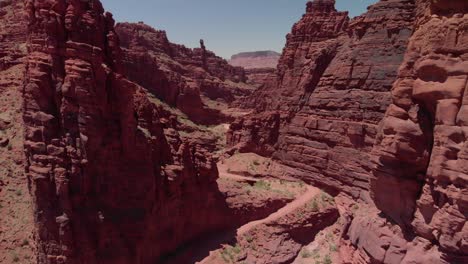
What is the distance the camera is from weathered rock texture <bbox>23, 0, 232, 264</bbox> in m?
18.3

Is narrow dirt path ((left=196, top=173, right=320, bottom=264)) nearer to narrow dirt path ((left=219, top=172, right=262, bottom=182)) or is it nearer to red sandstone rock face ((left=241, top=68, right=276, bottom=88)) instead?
narrow dirt path ((left=219, top=172, right=262, bottom=182))

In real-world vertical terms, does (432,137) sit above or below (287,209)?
above

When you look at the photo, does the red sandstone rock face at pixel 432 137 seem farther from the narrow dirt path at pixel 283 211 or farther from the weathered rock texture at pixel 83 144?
the narrow dirt path at pixel 283 211

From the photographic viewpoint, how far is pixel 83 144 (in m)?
18.8

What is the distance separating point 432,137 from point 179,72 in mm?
75602

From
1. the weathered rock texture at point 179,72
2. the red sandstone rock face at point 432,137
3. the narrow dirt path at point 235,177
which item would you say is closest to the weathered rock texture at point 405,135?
the red sandstone rock face at point 432,137

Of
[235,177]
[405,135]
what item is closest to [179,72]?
[235,177]

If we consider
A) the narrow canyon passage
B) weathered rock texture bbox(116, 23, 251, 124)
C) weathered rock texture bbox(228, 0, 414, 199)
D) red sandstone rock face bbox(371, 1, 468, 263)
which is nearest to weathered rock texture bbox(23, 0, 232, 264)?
the narrow canyon passage

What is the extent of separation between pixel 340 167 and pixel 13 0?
162ft

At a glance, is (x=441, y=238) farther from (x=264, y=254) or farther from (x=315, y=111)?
(x=315, y=111)

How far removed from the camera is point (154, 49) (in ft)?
272

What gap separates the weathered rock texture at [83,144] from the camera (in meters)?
18.3

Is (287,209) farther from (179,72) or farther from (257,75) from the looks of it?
(257,75)

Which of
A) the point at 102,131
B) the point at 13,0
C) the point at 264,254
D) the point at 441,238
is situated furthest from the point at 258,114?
the point at 13,0
